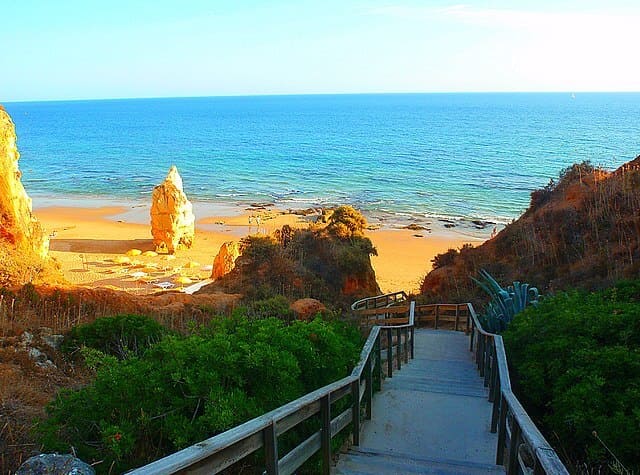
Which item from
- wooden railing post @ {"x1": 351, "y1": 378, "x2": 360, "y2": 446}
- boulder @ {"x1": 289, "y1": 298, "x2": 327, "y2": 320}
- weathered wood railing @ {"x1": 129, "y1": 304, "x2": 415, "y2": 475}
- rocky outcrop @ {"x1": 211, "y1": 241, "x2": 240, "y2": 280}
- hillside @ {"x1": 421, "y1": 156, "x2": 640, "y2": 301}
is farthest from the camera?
rocky outcrop @ {"x1": 211, "y1": 241, "x2": 240, "y2": 280}

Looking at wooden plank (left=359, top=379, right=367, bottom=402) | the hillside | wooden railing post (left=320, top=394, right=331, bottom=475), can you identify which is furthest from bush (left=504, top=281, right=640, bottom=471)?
the hillside

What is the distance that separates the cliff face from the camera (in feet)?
54.1

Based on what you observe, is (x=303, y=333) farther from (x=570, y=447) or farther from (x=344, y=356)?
(x=570, y=447)

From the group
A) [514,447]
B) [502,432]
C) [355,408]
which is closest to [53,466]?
[355,408]

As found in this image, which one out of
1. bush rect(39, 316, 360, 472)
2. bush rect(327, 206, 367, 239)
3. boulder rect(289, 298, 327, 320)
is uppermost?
bush rect(39, 316, 360, 472)

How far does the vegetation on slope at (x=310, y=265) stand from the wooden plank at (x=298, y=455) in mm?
13164

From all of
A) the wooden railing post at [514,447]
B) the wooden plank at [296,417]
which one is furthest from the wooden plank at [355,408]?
the wooden railing post at [514,447]

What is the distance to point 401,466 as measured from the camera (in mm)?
5176

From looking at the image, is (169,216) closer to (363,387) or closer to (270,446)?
(363,387)

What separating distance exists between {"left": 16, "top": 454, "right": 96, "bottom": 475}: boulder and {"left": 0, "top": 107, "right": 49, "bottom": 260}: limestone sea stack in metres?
15.3

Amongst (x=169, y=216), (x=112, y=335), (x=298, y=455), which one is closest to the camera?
(x=298, y=455)

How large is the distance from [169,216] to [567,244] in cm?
2267

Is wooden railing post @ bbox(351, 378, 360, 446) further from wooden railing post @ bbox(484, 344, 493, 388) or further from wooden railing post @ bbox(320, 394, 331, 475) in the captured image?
wooden railing post @ bbox(484, 344, 493, 388)

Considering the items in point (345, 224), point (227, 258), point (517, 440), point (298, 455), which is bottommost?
point (227, 258)
